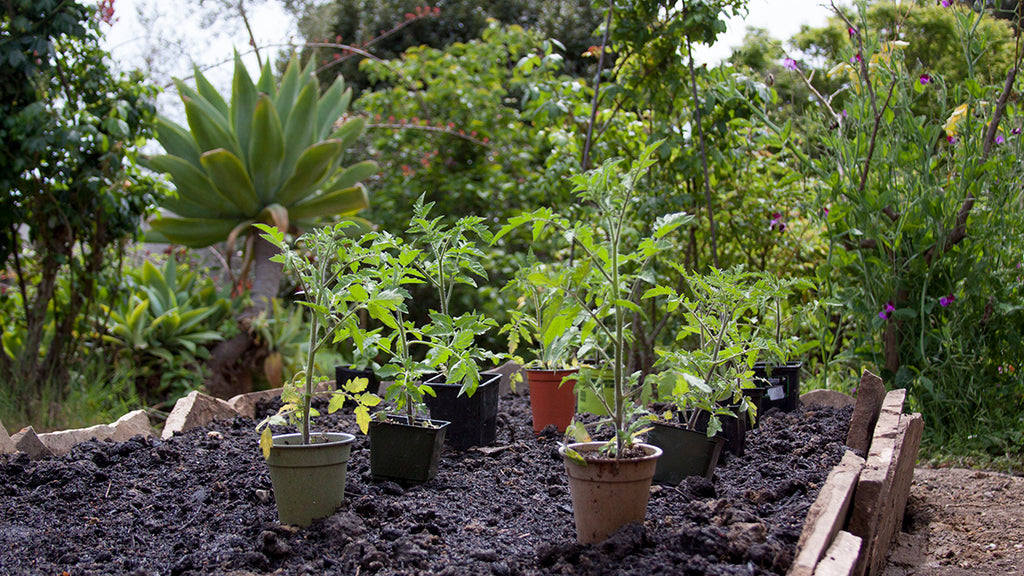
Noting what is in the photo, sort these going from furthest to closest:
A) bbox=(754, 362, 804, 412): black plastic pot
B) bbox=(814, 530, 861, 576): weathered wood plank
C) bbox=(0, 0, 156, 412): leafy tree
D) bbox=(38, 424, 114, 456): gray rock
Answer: bbox=(0, 0, 156, 412): leafy tree
bbox=(754, 362, 804, 412): black plastic pot
bbox=(38, 424, 114, 456): gray rock
bbox=(814, 530, 861, 576): weathered wood plank

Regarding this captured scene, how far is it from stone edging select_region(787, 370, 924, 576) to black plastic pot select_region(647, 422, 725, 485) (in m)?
0.32

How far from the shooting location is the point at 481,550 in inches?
60.0

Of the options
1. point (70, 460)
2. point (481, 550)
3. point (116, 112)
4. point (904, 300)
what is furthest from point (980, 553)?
point (116, 112)

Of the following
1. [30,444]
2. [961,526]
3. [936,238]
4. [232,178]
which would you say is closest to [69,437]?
[30,444]

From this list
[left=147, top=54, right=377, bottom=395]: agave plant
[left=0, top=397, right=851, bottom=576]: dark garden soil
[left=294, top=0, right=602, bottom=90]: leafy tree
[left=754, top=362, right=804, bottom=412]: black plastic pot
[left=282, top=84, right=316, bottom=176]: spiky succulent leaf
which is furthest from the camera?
[left=294, top=0, right=602, bottom=90]: leafy tree

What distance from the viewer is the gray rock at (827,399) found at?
3.08 meters

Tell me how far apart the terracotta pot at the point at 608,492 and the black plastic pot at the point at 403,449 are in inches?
23.3

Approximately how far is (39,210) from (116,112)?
24.9 inches

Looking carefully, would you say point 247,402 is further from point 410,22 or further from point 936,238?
point 410,22

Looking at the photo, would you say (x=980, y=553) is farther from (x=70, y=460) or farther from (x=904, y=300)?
(x=70, y=460)

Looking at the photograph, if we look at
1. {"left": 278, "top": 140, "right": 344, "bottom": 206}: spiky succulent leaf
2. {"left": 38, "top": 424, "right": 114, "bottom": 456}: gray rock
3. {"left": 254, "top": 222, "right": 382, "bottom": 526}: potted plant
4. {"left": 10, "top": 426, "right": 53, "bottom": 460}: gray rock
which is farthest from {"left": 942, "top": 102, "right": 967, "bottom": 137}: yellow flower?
{"left": 278, "top": 140, "right": 344, "bottom": 206}: spiky succulent leaf

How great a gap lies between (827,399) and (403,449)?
1.95 meters

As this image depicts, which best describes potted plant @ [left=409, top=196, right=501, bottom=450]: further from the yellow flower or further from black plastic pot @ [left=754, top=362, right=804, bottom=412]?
the yellow flower

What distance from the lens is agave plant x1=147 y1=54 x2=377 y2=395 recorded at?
4844 millimetres
